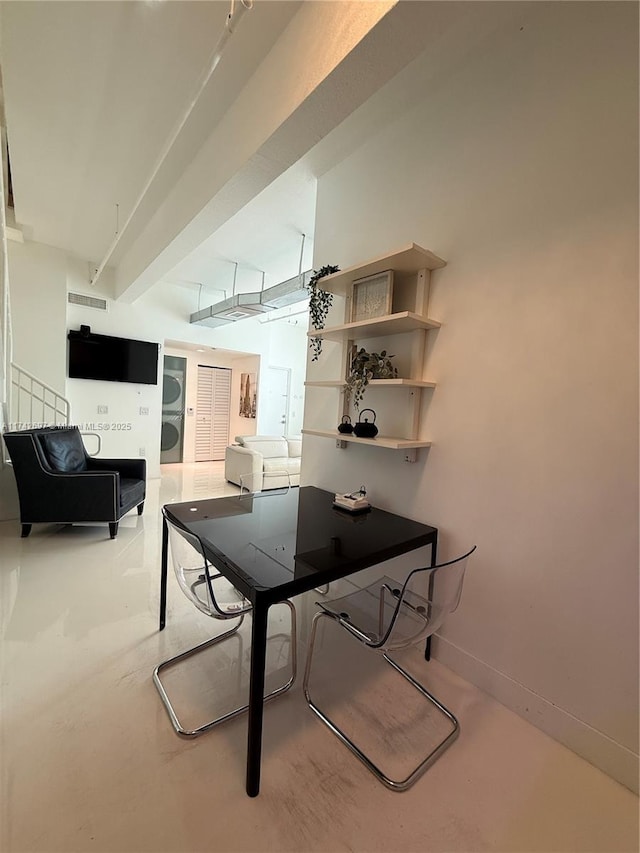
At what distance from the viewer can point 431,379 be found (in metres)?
1.98

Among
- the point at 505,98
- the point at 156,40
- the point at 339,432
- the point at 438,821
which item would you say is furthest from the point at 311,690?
the point at 156,40

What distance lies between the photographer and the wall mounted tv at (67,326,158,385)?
16.5 ft

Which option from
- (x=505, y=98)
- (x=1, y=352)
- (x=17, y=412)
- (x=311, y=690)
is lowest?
(x=311, y=690)

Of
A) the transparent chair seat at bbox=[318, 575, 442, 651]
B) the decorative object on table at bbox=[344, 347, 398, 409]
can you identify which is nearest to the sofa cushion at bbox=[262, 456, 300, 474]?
the decorative object on table at bbox=[344, 347, 398, 409]

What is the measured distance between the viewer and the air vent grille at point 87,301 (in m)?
5.04

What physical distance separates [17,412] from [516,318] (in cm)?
540

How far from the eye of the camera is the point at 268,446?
5.54m

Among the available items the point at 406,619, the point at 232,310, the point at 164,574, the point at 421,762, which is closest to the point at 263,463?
the point at 232,310

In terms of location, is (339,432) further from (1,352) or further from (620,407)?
(1,352)

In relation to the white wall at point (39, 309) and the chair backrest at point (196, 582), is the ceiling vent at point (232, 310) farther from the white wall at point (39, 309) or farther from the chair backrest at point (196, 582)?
the chair backrest at point (196, 582)

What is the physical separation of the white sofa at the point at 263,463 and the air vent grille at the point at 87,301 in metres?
2.74

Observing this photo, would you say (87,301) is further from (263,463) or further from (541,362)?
(541,362)

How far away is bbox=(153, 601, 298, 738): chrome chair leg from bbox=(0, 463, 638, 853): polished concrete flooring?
0.03 metres

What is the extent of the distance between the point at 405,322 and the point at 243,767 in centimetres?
199
